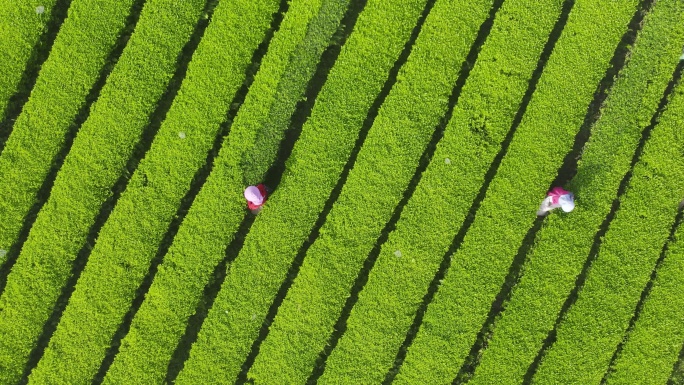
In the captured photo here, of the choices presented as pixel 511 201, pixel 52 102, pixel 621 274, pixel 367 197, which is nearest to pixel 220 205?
pixel 367 197

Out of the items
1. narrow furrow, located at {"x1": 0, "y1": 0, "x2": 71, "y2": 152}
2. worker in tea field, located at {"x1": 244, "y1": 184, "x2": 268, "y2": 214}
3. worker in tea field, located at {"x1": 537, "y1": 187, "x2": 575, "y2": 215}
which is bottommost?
worker in tea field, located at {"x1": 244, "y1": 184, "x2": 268, "y2": 214}

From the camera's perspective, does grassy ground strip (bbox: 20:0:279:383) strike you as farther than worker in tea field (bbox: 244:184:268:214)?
Yes

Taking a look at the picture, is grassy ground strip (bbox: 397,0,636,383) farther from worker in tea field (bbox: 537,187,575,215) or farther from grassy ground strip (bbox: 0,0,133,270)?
grassy ground strip (bbox: 0,0,133,270)

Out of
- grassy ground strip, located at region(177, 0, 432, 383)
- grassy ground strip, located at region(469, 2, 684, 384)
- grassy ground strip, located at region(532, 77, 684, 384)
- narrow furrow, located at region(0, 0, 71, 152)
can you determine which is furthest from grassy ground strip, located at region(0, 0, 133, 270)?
grassy ground strip, located at region(532, 77, 684, 384)

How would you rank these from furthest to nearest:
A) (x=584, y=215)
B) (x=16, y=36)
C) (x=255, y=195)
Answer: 1. (x=584, y=215)
2. (x=16, y=36)
3. (x=255, y=195)

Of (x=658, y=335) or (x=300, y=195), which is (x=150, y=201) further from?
(x=658, y=335)

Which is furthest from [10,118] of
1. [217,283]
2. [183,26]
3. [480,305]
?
[480,305]
